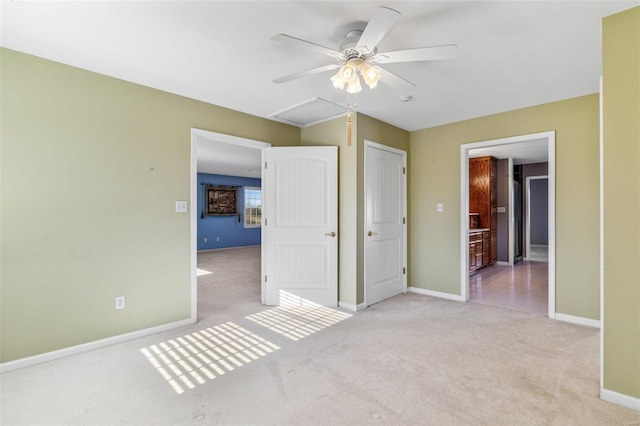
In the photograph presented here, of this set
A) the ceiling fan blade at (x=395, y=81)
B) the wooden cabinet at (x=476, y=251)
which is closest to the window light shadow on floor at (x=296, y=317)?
the ceiling fan blade at (x=395, y=81)

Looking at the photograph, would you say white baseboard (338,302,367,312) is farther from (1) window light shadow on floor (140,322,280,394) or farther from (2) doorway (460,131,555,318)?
(2) doorway (460,131,555,318)

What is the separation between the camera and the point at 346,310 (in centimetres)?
363

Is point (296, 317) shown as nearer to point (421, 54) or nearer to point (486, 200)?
point (421, 54)

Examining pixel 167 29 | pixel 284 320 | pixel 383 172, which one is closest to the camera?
pixel 167 29

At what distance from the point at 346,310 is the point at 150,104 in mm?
3012

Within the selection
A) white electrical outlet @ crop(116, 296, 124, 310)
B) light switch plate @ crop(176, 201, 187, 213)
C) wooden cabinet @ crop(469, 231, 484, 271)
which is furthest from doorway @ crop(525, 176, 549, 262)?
white electrical outlet @ crop(116, 296, 124, 310)

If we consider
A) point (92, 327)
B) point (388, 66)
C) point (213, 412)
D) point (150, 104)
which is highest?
point (388, 66)

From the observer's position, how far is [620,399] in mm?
1820

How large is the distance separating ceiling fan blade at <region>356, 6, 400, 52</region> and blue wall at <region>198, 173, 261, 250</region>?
795cm

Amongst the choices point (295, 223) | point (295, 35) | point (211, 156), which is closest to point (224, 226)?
point (211, 156)

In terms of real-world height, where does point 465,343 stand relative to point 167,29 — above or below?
below

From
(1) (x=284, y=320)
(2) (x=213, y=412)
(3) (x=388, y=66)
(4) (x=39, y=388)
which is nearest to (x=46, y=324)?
(4) (x=39, y=388)

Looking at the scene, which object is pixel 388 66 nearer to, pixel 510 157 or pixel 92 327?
pixel 92 327

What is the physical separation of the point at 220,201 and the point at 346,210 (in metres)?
6.43
